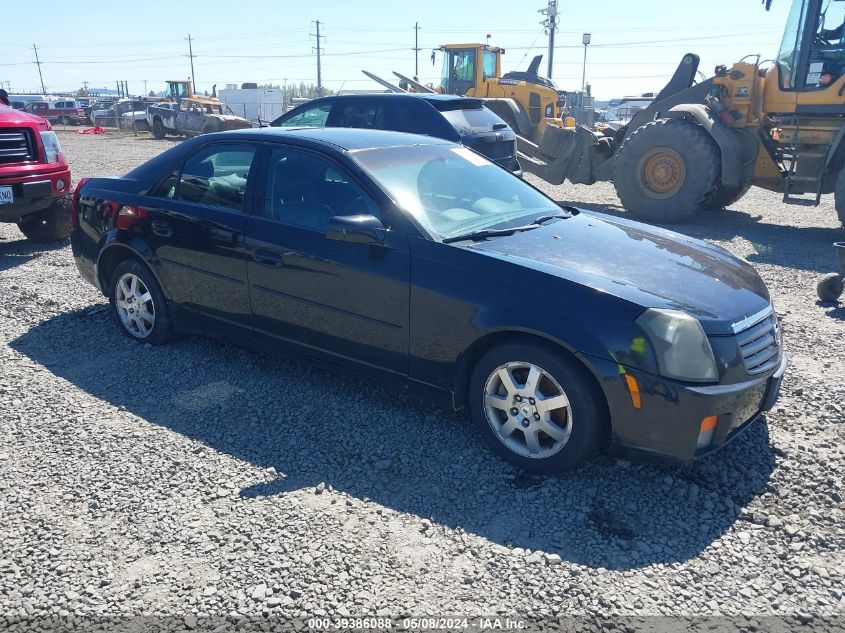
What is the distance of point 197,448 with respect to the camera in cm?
363

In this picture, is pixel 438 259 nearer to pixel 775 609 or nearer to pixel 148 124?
pixel 775 609

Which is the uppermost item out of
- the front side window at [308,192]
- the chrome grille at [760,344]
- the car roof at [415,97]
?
the car roof at [415,97]

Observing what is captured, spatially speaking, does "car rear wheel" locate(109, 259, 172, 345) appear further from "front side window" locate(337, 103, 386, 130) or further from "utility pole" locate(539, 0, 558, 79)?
"utility pole" locate(539, 0, 558, 79)

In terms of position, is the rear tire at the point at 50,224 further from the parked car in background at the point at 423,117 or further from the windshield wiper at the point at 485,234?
the windshield wiper at the point at 485,234

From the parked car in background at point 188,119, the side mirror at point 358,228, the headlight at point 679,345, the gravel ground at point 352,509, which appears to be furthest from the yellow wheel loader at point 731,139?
the parked car in background at point 188,119

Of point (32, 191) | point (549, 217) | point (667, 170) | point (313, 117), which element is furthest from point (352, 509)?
point (667, 170)

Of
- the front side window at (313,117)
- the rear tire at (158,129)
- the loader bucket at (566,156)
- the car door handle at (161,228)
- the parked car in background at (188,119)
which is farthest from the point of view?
the rear tire at (158,129)

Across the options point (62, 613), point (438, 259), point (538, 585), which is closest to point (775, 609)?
point (538, 585)

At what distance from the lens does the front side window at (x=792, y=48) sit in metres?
9.46

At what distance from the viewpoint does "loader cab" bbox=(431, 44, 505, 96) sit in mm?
18234

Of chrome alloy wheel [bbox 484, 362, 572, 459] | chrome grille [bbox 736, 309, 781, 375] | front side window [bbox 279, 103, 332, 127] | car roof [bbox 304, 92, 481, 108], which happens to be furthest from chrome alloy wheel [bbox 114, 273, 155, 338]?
front side window [bbox 279, 103, 332, 127]

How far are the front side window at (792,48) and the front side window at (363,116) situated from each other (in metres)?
6.00

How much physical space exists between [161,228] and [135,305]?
716mm

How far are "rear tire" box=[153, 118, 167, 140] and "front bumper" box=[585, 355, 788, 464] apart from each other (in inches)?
1249
